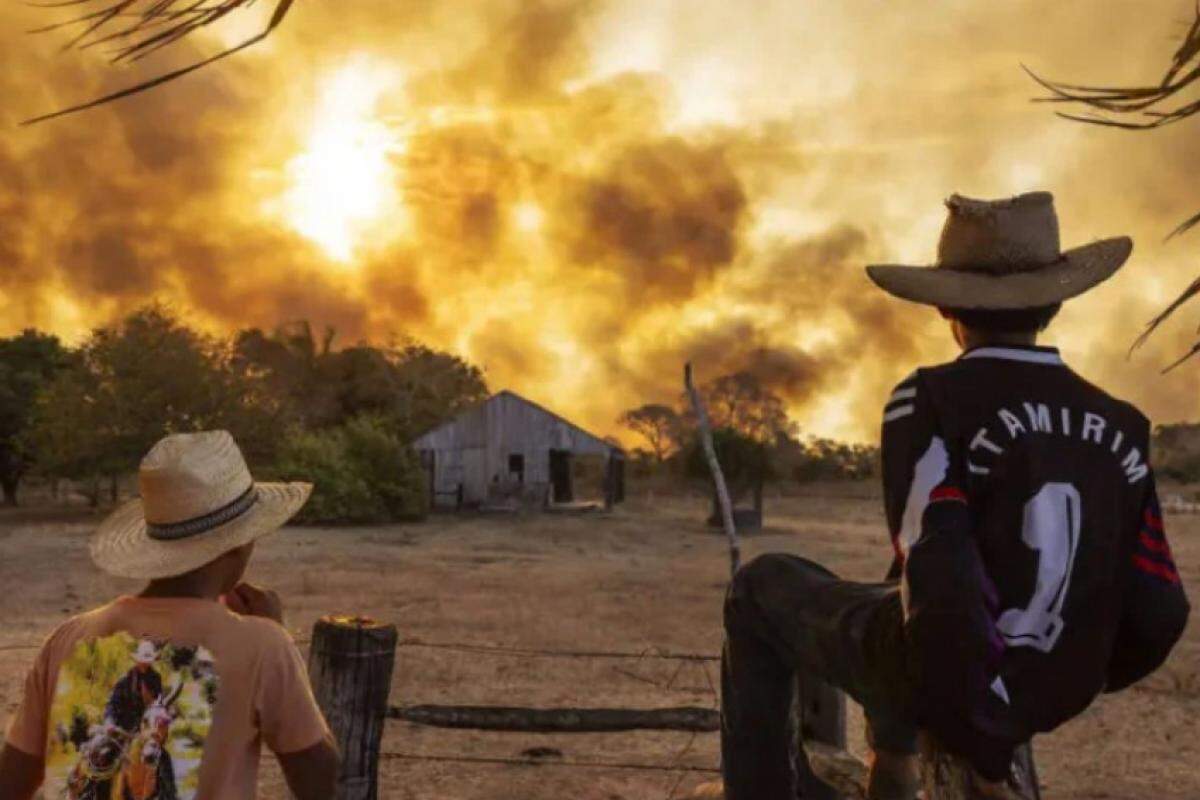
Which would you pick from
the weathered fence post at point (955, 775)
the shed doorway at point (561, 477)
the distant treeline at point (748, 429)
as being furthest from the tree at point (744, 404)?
the weathered fence post at point (955, 775)

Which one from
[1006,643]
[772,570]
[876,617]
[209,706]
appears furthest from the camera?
[772,570]

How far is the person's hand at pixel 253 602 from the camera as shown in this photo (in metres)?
2.65

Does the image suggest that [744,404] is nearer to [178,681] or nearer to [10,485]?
[10,485]

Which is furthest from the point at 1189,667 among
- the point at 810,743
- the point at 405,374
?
the point at 405,374

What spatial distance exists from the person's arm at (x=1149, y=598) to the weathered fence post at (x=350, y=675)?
2329 millimetres

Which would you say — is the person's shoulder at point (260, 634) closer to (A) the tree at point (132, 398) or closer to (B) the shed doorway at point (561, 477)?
(A) the tree at point (132, 398)

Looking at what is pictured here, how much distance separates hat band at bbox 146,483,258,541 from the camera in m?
2.44

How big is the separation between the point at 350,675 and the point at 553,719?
65.5 inches

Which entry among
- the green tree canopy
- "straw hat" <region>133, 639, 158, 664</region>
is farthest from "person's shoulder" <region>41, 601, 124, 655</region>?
the green tree canopy

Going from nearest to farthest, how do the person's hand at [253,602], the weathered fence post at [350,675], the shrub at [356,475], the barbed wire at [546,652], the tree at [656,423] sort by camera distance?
the person's hand at [253,602] < the weathered fence post at [350,675] < the barbed wire at [546,652] < the shrub at [356,475] < the tree at [656,423]

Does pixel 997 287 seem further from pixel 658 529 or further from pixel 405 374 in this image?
pixel 405 374

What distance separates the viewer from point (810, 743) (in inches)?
155

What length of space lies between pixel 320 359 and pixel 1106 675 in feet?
195

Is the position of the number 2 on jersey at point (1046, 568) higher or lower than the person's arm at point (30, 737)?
higher
